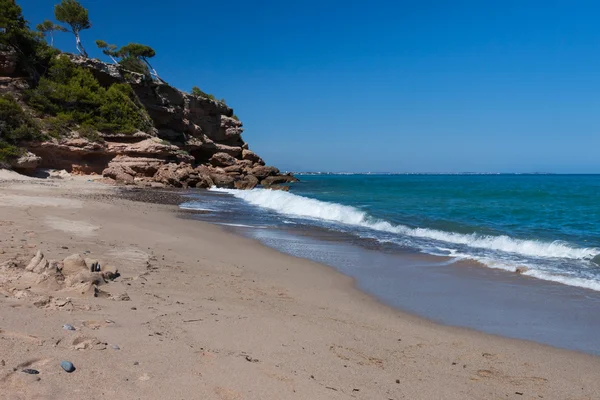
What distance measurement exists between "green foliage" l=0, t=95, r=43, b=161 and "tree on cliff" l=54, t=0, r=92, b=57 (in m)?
19.7

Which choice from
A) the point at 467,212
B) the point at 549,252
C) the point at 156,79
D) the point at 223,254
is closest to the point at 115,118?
the point at 156,79

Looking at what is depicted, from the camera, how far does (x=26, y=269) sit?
4.59 m

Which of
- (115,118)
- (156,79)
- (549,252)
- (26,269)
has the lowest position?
(549,252)

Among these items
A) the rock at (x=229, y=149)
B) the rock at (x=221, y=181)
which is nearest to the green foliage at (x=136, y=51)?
the rock at (x=229, y=149)

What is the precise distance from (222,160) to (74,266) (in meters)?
45.9

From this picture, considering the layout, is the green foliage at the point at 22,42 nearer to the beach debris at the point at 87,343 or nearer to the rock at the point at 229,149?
the rock at the point at 229,149

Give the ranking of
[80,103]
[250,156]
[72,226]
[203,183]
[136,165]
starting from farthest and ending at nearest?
[250,156] < [203,183] < [80,103] < [136,165] < [72,226]

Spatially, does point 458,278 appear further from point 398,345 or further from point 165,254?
point 165,254

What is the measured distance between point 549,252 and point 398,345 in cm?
843

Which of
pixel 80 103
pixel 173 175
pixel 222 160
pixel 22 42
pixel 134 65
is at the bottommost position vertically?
pixel 173 175

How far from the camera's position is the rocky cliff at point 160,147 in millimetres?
29031

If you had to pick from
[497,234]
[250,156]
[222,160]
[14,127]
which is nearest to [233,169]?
[222,160]

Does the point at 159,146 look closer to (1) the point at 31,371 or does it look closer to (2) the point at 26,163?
(2) the point at 26,163

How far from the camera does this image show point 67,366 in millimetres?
2600
